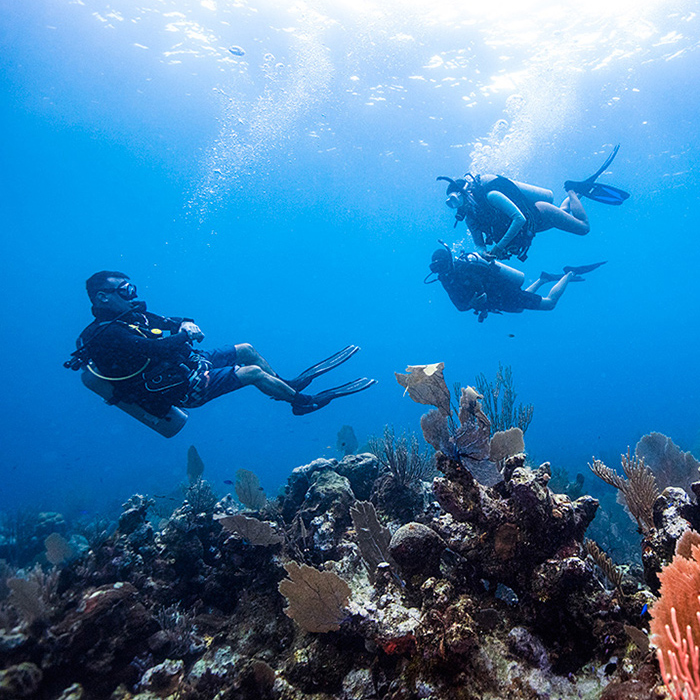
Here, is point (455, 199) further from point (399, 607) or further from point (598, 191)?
point (399, 607)

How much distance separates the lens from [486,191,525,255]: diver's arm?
8.41 metres

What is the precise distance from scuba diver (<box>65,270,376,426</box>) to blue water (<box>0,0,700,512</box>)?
17.7m

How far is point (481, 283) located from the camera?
31.8 feet

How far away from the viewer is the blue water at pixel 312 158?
766 inches

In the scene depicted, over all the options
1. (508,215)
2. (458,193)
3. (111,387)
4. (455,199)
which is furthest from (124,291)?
(508,215)

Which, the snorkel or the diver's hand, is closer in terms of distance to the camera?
the diver's hand

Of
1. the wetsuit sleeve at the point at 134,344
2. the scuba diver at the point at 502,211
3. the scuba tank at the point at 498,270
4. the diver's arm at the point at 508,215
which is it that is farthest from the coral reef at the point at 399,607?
the scuba diver at the point at 502,211

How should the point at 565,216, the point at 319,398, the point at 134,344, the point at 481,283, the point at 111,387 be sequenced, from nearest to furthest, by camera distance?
the point at 134,344 → the point at 111,387 → the point at 319,398 → the point at 481,283 → the point at 565,216

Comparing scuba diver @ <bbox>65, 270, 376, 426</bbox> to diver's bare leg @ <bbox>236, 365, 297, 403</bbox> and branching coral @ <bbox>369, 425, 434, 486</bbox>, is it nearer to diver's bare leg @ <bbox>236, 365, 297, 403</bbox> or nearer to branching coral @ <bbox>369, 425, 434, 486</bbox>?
diver's bare leg @ <bbox>236, 365, 297, 403</bbox>

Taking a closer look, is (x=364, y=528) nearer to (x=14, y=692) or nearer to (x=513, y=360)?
(x=14, y=692)

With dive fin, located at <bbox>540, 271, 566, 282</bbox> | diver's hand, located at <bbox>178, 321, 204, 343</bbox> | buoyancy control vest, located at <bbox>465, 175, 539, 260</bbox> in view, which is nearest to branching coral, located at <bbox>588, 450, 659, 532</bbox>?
diver's hand, located at <bbox>178, 321, 204, 343</bbox>

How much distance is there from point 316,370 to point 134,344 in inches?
142

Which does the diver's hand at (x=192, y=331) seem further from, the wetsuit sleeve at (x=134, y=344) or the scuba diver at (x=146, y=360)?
the wetsuit sleeve at (x=134, y=344)

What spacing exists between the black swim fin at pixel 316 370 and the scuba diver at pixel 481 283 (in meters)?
2.87
